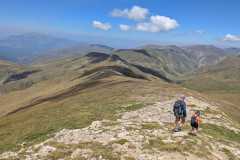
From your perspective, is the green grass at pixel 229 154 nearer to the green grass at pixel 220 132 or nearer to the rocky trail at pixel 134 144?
the rocky trail at pixel 134 144

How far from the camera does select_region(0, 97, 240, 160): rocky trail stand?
23797mm

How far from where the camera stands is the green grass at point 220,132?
107 ft

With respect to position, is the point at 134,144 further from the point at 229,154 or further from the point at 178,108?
the point at 229,154

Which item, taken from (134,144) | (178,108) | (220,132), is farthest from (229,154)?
(134,144)

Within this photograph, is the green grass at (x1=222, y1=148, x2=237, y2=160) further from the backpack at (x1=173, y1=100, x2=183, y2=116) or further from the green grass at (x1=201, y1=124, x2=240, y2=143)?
the backpack at (x1=173, y1=100, x2=183, y2=116)

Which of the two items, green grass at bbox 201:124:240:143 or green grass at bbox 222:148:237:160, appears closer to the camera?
green grass at bbox 222:148:237:160

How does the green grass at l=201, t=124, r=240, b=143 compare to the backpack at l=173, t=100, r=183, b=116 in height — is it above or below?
below

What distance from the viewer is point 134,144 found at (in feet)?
84.2

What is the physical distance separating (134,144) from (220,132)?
47.4ft


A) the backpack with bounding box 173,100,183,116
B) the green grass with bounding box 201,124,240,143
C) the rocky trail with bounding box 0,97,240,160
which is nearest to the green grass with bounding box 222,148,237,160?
the rocky trail with bounding box 0,97,240,160

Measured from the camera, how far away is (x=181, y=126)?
3275 centimetres

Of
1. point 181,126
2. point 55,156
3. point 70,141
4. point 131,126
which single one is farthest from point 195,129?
point 55,156

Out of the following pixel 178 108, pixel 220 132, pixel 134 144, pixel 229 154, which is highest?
pixel 178 108

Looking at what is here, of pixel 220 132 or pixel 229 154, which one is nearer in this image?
pixel 229 154
